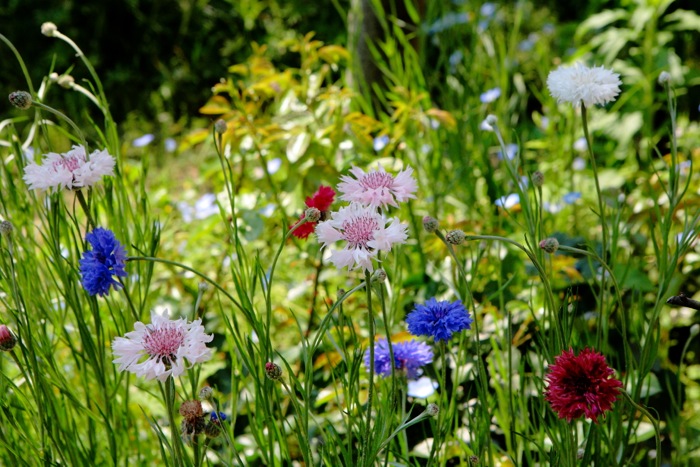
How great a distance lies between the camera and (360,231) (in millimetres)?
636

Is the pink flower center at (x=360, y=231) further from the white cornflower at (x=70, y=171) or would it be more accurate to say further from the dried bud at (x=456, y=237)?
the white cornflower at (x=70, y=171)

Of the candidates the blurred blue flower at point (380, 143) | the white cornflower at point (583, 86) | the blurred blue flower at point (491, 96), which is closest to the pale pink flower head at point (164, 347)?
the white cornflower at point (583, 86)

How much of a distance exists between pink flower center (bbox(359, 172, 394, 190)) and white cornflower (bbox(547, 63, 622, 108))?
0.23 m

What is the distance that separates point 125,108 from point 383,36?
2393 millimetres

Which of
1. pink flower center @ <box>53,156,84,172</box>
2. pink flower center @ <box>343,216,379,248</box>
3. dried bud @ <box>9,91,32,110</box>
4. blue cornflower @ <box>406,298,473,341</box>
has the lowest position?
blue cornflower @ <box>406,298,473,341</box>

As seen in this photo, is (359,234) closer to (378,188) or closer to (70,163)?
(378,188)

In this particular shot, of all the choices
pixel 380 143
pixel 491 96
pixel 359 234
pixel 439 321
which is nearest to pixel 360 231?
pixel 359 234

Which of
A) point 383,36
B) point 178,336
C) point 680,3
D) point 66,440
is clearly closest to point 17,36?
point 383,36

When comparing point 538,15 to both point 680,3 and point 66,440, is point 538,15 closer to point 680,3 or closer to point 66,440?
point 680,3

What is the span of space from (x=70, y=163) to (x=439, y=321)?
0.39 meters

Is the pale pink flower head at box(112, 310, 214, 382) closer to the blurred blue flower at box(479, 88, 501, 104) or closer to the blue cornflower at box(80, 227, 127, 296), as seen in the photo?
the blue cornflower at box(80, 227, 127, 296)

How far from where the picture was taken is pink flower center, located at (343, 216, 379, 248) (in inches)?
25.0

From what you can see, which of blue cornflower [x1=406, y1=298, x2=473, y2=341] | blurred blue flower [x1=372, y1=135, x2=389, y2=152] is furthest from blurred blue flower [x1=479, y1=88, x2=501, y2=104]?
blue cornflower [x1=406, y1=298, x2=473, y2=341]

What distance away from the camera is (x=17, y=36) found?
388 centimetres
